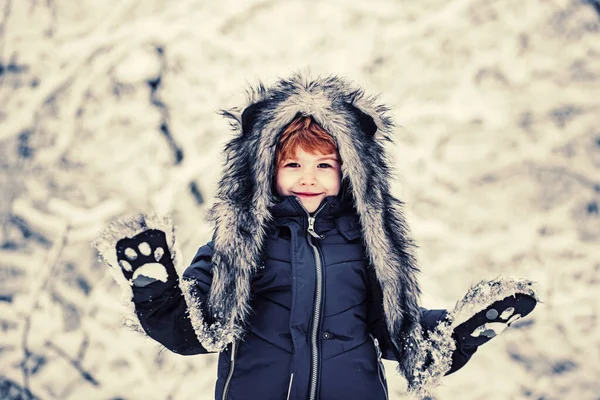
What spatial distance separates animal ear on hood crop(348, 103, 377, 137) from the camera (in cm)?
107

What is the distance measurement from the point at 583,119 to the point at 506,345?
0.80m

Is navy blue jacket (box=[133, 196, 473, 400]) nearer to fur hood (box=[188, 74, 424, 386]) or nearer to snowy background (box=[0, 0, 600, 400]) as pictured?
fur hood (box=[188, 74, 424, 386])

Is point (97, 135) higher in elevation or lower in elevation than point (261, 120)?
higher

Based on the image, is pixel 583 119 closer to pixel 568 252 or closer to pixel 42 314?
pixel 568 252

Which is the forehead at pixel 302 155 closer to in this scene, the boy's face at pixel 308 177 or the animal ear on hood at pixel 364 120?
the boy's face at pixel 308 177

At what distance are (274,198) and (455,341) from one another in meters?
0.39

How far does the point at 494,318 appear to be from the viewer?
0.91 meters

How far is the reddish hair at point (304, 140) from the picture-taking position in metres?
1.02

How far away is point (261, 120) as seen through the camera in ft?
3.43

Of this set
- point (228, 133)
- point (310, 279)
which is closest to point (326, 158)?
point (310, 279)

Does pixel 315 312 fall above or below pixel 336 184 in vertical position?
below

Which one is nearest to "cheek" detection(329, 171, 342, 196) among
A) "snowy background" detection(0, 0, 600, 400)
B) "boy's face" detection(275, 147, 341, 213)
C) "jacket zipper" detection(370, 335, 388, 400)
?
"boy's face" detection(275, 147, 341, 213)

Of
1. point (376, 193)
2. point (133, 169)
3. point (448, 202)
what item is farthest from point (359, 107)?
point (133, 169)

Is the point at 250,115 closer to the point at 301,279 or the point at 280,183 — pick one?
the point at 280,183
